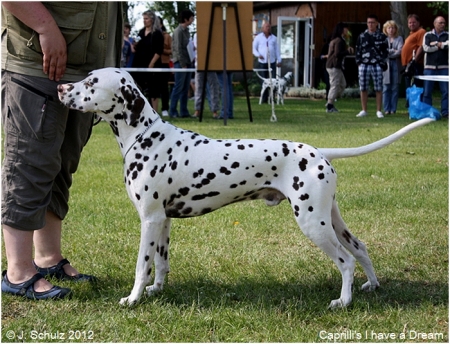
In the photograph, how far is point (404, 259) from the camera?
16.5ft

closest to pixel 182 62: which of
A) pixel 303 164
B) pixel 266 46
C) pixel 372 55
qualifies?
pixel 266 46

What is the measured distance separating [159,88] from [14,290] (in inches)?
460

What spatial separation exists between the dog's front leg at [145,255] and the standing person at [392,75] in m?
14.8

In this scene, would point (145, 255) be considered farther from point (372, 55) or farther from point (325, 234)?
point (372, 55)

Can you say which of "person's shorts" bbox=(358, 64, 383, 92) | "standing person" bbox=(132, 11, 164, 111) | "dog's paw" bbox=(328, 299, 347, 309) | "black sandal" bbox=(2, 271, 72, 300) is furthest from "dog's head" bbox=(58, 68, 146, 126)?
"person's shorts" bbox=(358, 64, 383, 92)

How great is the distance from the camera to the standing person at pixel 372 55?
1675 centimetres

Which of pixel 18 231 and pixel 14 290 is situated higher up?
pixel 18 231

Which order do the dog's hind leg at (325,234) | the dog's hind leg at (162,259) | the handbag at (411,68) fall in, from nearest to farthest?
the dog's hind leg at (325,234) → the dog's hind leg at (162,259) → the handbag at (411,68)

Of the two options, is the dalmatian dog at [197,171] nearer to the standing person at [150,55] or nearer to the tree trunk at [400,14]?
the standing person at [150,55]

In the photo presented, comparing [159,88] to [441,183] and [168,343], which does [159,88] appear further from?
[168,343]

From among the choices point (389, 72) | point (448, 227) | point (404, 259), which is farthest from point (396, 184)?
point (389, 72)

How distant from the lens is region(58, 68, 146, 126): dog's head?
4.05m

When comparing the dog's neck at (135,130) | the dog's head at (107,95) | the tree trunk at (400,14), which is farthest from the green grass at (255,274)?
the tree trunk at (400,14)

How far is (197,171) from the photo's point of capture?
4094 millimetres
